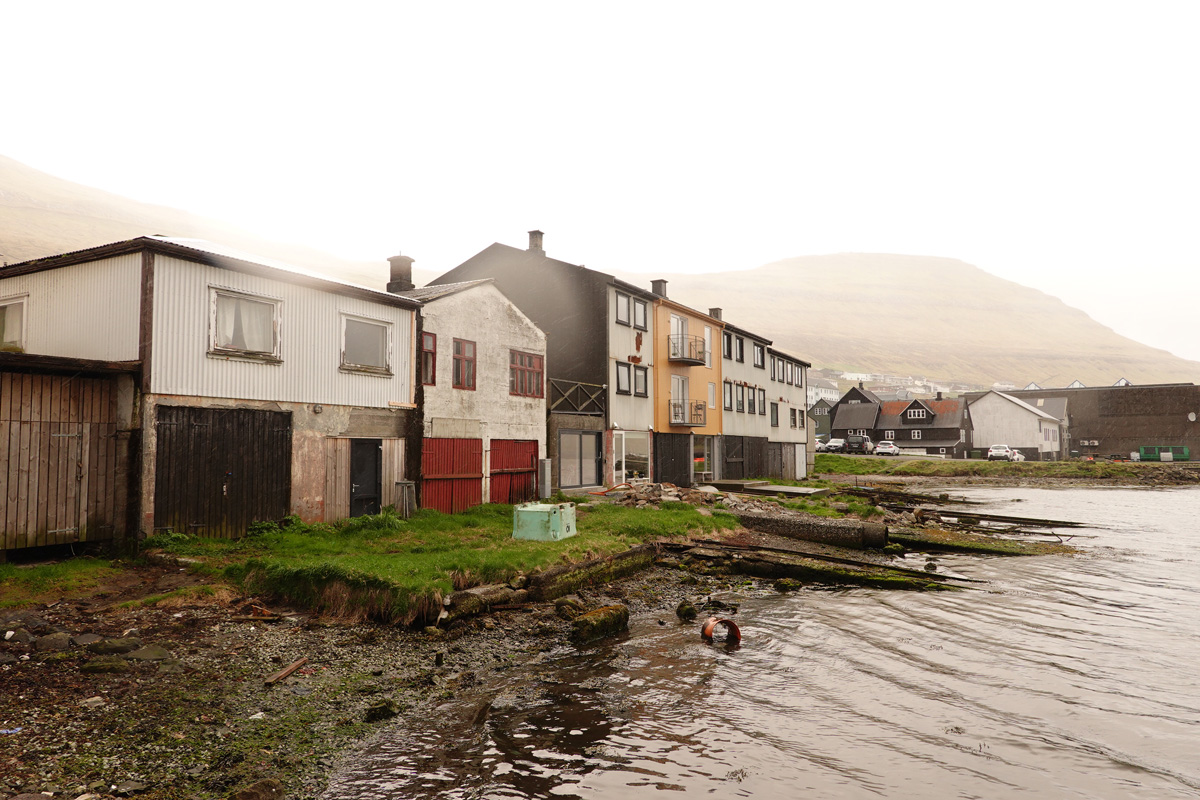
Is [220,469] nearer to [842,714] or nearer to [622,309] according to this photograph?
[842,714]

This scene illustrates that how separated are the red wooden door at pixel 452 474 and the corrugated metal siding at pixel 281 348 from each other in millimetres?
1804

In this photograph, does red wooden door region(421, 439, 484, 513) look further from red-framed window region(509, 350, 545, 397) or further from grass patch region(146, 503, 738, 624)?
red-framed window region(509, 350, 545, 397)

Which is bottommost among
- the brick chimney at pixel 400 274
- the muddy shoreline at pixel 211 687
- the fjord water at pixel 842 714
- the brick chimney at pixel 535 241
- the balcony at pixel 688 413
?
the fjord water at pixel 842 714

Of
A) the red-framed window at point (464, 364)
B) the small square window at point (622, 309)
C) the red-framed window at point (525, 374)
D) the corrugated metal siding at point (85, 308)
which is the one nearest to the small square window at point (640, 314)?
the small square window at point (622, 309)

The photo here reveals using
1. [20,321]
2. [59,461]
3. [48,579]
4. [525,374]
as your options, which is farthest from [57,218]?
[48,579]

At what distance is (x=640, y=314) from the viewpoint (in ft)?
106

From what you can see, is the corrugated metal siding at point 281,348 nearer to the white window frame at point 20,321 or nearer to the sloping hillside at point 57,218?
the white window frame at point 20,321

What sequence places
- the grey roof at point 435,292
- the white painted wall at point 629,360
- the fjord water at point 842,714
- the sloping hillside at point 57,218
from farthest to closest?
the sloping hillside at point 57,218
the white painted wall at point 629,360
the grey roof at point 435,292
the fjord water at point 842,714

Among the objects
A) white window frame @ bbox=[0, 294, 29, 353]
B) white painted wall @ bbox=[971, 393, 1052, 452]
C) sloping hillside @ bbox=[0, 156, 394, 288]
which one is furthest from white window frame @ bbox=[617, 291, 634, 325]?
white painted wall @ bbox=[971, 393, 1052, 452]

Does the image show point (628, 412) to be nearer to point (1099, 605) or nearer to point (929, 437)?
point (1099, 605)

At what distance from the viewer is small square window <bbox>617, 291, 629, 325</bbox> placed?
30.3 metres

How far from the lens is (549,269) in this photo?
31266 mm

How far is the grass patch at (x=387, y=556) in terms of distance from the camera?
1094 centimetres

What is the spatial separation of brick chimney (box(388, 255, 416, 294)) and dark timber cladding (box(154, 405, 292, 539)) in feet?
28.8
